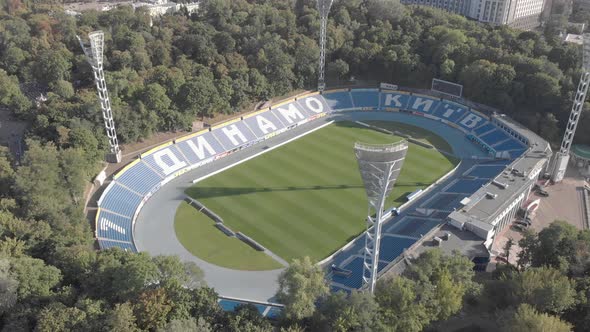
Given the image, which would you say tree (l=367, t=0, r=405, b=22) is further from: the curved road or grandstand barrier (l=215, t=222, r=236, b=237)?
grandstand barrier (l=215, t=222, r=236, b=237)

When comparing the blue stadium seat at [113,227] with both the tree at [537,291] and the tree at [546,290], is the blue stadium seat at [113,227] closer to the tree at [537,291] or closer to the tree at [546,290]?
the tree at [537,291]

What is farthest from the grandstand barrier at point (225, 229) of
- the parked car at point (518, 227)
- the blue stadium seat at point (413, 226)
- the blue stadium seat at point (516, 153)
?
the blue stadium seat at point (516, 153)

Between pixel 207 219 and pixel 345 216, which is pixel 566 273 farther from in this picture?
pixel 207 219

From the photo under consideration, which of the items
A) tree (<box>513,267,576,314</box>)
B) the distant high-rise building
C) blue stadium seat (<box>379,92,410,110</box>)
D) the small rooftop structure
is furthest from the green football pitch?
the distant high-rise building

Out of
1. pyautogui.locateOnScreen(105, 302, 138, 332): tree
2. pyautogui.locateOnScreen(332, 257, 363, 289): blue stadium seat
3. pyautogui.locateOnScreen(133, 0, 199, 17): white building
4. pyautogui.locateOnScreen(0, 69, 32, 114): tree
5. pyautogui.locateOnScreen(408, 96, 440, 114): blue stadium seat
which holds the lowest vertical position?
pyautogui.locateOnScreen(332, 257, 363, 289): blue stadium seat

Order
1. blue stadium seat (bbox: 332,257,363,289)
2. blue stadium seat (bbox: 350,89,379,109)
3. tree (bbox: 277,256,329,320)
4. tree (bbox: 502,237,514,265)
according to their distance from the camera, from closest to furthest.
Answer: tree (bbox: 277,256,329,320) < blue stadium seat (bbox: 332,257,363,289) < tree (bbox: 502,237,514,265) < blue stadium seat (bbox: 350,89,379,109)
